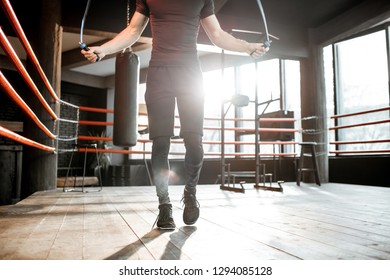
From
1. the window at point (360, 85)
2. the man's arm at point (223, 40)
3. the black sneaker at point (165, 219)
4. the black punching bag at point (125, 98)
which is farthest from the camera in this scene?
the window at point (360, 85)

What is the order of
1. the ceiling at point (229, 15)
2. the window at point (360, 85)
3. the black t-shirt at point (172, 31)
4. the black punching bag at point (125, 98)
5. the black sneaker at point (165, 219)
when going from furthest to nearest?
1. the window at point (360, 85)
2. the ceiling at point (229, 15)
3. the black punching bag at point (125, 98)
4. the black t-shirt at point (172, 31)
5. the black sneaker at point (165, 219)

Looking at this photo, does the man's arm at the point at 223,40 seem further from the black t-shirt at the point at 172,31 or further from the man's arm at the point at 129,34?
the man's arm at the point at 129,34

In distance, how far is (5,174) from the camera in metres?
3.37

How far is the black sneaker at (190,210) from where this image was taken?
156cm

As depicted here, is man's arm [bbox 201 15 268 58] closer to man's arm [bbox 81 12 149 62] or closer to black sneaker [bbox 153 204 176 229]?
man's arm [bbox 81 12 149 62]

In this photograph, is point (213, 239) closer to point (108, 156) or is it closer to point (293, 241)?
point (293, 241)

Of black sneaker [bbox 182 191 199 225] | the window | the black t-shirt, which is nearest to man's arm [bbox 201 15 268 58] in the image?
the black t-shirt

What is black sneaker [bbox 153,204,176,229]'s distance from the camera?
148 centimetres

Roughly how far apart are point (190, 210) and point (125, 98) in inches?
64.1

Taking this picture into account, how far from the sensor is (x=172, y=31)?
1589mm

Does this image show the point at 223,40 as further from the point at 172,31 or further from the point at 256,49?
the point at 172,31

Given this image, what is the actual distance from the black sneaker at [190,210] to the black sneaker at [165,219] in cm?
8

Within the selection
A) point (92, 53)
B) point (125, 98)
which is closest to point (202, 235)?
point (92, 53)

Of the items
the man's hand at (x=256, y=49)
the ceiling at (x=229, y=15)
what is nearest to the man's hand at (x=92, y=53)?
the man's hand at (x=256, y=49)
